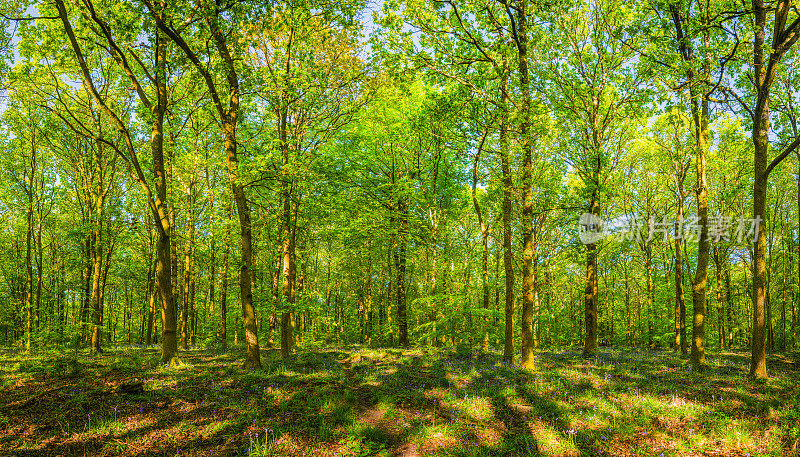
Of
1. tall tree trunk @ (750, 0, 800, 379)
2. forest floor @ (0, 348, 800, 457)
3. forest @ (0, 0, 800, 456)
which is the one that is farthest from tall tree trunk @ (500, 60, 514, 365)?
tall tree trunk @ (750, 0, 800, 379)

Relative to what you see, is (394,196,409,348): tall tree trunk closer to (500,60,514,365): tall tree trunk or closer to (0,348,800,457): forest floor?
(500,60,514,365): tall tree trunk

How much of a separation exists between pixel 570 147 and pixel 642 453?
14069 mm

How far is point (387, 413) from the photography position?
261 inches

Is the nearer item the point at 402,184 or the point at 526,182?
the point at 526,182

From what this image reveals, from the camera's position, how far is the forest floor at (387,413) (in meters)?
5.16

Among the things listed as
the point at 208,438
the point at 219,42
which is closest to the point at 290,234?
the point at 219,42

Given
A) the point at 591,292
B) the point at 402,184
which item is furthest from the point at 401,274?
the point at 591,292

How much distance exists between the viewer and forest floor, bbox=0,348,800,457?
5164 millimetres

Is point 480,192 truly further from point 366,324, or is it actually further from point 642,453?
point 642,453

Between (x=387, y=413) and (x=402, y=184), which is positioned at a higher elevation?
(x=402, y=184)

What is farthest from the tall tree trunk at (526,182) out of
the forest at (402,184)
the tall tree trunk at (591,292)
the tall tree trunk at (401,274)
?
Answer: the tall tree trunk at (401,274)

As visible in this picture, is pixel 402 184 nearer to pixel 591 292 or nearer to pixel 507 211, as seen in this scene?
pixel 507 211

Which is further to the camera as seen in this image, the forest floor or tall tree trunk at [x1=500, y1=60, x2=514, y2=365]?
tall tree trunk at [x1=500, y1=60, x2=514, y2=365]

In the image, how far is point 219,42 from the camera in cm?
988
